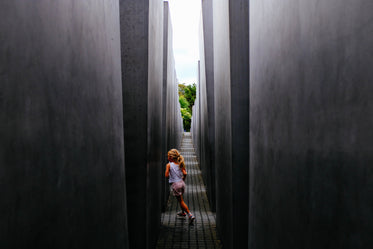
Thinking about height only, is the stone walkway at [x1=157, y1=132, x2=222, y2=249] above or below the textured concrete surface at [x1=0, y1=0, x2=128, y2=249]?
below

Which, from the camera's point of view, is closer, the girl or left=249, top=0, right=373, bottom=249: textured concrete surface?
left=249, top=0, right=373, bottom=249: textured concrete surface

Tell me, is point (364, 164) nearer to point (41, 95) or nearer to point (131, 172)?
point (41, 95)

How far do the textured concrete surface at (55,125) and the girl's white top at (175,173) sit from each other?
536cm

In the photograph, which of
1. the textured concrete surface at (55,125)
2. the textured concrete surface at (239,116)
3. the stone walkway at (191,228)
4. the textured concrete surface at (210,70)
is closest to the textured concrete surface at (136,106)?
the textured concrete surface at (239,116)

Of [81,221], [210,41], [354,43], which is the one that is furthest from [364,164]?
[210,41]

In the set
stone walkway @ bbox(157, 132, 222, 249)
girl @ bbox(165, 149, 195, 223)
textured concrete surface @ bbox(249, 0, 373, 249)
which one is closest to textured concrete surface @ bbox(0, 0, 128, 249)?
textured concrete surface @ bbox(249, 0, 373, 249)

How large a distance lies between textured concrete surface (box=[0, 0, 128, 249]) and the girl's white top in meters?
5.36

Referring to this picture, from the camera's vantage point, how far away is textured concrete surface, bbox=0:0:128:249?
1.34 meters

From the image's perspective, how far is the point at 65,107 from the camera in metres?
1.91

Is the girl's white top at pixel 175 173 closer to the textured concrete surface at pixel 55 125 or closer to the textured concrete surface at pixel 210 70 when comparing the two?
the textured concrete surface at pixel 210 70

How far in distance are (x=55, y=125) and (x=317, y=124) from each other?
4.60 feet

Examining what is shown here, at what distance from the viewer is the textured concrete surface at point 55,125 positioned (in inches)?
52.7

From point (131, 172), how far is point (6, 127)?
3.80 m

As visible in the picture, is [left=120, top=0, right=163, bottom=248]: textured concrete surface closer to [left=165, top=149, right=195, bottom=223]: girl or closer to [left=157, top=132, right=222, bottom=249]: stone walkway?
[left=157, top=132, right=222, bottom=249]: stone walkway
